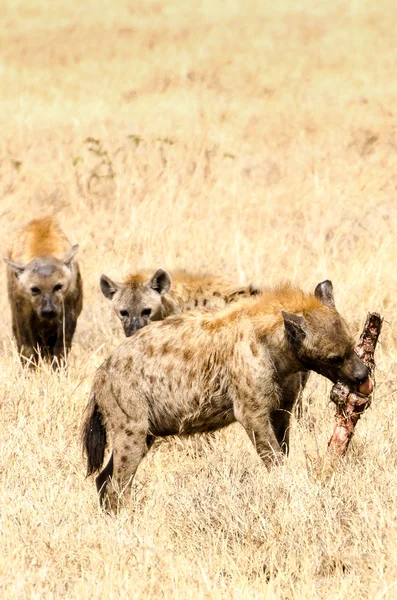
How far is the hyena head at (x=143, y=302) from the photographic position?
846cm

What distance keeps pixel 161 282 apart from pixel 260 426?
2.85 meters

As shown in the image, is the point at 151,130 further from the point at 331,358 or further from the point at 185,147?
the point at 331,358

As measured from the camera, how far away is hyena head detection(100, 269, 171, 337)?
8.46 meters

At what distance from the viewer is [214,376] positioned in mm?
5922

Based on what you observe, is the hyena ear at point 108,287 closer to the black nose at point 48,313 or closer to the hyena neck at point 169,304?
the hyena neck at point 169,304

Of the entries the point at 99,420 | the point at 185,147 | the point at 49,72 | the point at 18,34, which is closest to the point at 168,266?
the point at 185,147

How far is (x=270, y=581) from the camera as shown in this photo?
184 inches

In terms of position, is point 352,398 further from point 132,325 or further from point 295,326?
point 132,325

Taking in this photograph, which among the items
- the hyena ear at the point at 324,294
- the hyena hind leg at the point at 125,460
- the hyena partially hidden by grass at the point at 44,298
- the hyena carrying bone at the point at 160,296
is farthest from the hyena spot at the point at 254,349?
the hyena partially hidden by grass at the point at 44,298

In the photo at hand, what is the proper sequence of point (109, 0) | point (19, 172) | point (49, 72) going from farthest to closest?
point (109, 0)
point (49, 72)
point (19, 172)

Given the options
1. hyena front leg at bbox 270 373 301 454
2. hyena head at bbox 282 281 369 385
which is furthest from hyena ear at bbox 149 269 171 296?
hyena head at bbox 282 281 369 385

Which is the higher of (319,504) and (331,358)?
(331,358)

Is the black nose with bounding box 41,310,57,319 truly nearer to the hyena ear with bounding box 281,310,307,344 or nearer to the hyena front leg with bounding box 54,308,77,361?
the hyena front leg with bounding box 54,308,77,361

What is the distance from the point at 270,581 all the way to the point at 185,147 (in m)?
9.96
